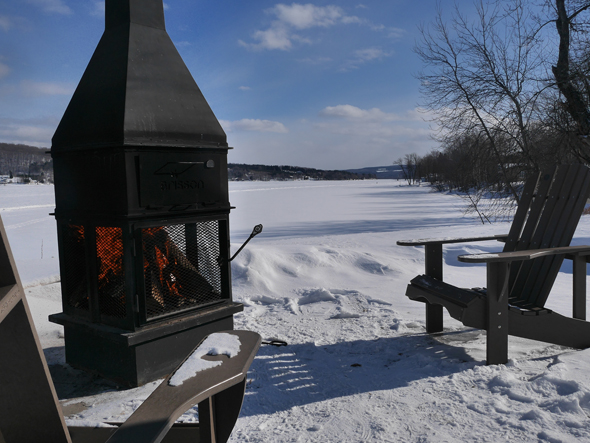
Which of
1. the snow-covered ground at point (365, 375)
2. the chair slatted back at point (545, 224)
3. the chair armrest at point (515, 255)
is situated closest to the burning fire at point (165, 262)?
the snow-covered ground at point (365, 375)

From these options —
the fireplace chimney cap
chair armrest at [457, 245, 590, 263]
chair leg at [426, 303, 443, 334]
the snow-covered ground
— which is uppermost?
the fireplace chimney cap

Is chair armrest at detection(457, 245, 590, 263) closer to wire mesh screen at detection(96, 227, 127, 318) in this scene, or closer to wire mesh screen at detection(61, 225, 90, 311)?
wire mesh screen at detection(96, 227, 127, 318)

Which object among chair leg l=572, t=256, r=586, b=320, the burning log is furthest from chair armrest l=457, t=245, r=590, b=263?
the burning log

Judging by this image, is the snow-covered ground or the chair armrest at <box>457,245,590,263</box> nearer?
the snow-covered ground

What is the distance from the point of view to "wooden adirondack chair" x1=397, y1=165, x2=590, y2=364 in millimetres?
3061

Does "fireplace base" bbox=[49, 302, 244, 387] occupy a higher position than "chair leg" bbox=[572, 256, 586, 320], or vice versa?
"chair leg" bbox=[572, 256, 586, 320]

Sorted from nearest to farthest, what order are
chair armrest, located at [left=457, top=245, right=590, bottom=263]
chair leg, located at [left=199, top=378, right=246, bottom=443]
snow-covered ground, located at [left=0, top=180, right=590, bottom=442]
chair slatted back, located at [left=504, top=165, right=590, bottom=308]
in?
chair leg, located at [left=199, top=378, right=246, bottom=443], snow-covered ground, located at [left=0, top=180, right=590, bottom=442], chair armrest, located at [left=457, top=245, right=590, bottom=263], chair slatted back, located at [left=504, top=165, right=590, bottom=308]

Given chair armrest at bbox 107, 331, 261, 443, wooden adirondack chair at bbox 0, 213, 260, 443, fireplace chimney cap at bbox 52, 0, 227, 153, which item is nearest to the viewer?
wooden adirondack chair at bbox 0, 213, 260, 443

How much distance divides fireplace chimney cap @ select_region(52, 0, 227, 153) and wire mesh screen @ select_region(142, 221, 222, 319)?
669 mm

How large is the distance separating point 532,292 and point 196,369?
3131 millimetres

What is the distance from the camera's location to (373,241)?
9.19 m

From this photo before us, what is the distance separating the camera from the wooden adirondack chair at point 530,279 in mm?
3061

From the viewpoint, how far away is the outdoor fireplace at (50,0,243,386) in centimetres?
298

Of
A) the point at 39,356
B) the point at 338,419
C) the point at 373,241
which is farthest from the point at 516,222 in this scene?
the point at 373,241
